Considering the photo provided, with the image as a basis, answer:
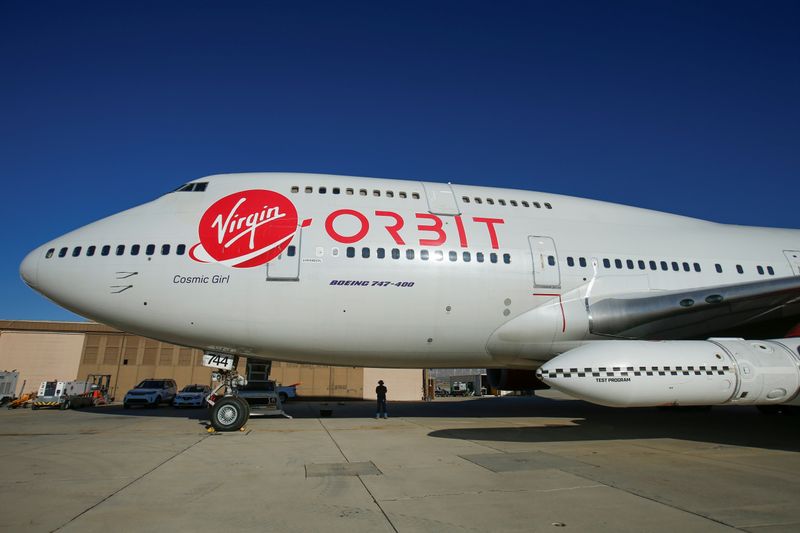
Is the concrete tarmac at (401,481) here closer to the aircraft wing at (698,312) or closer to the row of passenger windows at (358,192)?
the aircraft wing at (698,312)

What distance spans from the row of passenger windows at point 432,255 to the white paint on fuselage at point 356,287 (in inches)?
3.6

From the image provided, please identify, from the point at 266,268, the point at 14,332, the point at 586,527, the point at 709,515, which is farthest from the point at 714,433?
the point at 14,332

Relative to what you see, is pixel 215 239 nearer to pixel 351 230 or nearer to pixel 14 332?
pixel 351 230

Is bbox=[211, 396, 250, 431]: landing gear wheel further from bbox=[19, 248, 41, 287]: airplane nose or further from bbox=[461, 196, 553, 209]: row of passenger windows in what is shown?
bbox=[461, 196, 553, 209]: row of passenger windows

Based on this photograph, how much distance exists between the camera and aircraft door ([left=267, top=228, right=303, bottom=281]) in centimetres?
977

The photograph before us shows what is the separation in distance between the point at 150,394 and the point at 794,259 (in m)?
25.0

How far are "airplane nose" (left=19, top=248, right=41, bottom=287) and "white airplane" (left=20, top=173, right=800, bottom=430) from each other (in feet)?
0.12

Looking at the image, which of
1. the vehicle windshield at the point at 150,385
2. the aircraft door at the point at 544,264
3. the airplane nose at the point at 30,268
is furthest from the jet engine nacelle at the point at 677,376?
the vehicle windshield at the point at 150,385

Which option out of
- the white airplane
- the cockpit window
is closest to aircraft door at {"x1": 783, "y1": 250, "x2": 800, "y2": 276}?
the white airplane

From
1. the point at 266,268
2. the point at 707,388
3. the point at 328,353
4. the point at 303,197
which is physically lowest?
the point at 707,388

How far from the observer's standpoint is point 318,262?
992 cm

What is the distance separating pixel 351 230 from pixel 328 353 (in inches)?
109

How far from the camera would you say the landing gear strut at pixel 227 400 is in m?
10.0

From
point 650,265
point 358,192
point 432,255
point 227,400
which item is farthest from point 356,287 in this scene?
point 650,265
